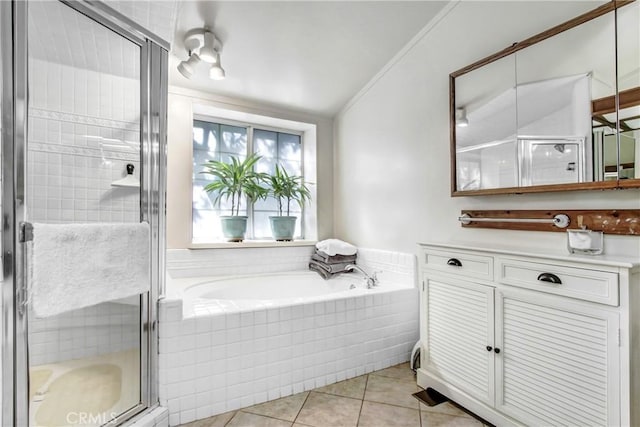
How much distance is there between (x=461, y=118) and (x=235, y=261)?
7.15 feet

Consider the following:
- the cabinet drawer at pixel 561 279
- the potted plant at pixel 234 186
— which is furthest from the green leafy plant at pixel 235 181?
the cabinet drawer at pixel 561 279

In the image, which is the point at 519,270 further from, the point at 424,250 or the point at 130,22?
the point at 130,22

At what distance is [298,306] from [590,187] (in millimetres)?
1546

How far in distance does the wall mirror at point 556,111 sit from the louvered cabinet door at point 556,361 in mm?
561

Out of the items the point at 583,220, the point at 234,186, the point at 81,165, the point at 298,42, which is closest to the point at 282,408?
the point at 81,165

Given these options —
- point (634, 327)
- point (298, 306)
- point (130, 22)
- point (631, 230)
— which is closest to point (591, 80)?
point (631, 230)

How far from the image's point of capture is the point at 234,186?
2.83 metres

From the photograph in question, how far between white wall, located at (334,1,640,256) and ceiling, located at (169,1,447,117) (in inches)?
6.8

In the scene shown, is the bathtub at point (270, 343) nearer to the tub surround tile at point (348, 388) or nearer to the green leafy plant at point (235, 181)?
the tub surround tile at point (348, 388)

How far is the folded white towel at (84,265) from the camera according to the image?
3.37 ft

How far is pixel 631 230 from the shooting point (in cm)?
124

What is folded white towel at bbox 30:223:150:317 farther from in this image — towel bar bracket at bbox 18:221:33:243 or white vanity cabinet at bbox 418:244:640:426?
white vanity cabinet at bbox 418:244:640:426

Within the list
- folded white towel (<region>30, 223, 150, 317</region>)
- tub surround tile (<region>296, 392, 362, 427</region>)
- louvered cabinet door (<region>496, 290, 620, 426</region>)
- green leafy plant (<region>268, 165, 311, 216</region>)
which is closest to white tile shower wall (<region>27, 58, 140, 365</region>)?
folded white towel (<region>30, 223, 150, 317</region>)

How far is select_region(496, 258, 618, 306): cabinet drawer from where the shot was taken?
3.63 feet
